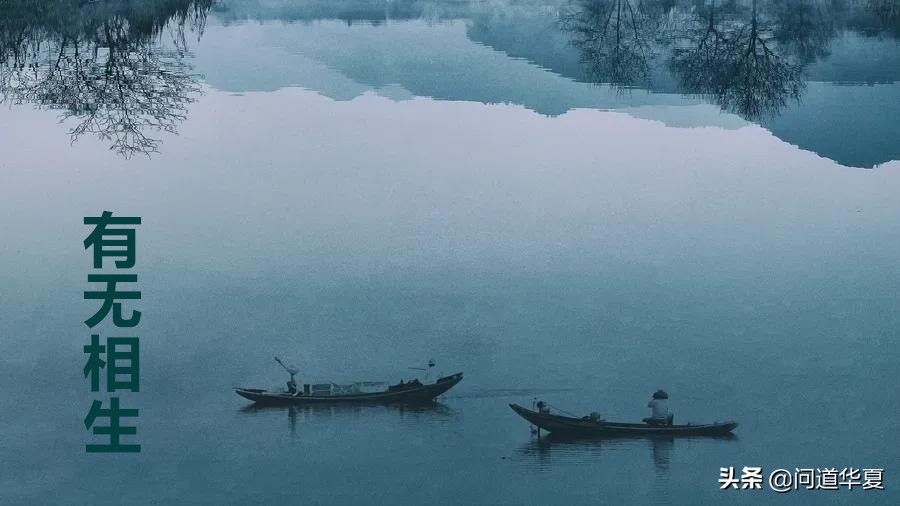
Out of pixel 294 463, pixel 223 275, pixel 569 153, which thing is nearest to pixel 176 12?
pixel 569 153

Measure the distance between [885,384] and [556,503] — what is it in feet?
18.3

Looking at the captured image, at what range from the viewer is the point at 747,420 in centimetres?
1684

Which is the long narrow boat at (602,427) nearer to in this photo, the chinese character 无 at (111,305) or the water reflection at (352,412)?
the water reflection at (352,412)

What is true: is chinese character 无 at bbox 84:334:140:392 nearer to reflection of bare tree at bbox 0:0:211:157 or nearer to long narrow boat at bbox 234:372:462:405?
long narrow boat at bbox 234:372:462:405

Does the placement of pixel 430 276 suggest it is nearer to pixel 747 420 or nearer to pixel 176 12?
pixel 747 420

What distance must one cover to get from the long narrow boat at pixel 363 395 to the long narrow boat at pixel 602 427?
1.32 m

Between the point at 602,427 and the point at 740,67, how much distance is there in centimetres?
1981

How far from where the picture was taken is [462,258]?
21.3m

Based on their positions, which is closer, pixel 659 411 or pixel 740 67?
pixel 659 411

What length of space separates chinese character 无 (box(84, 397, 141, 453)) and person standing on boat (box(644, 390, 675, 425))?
6.10m

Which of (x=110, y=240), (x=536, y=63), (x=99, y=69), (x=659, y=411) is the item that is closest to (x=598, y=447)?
(x=659, y=411)

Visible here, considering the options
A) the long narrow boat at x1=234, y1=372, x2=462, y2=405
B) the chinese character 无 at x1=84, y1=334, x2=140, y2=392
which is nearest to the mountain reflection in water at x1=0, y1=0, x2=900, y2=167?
the chinese character 无 at x1=84, y1=334, x2=140, y2=392

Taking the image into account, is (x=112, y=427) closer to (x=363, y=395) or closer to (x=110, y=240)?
(x=363, y=395)

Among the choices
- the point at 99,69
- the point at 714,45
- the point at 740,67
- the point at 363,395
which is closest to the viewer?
the point at 363,395
